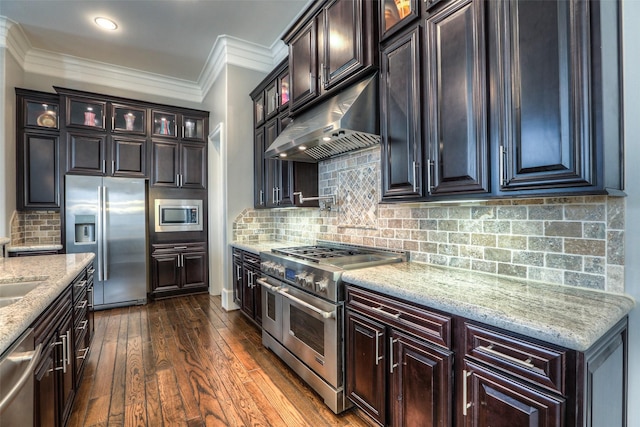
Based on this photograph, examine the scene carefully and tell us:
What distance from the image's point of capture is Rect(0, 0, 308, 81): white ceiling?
324cm

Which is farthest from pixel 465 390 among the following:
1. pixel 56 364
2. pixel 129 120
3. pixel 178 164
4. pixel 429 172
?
pixel 129 120

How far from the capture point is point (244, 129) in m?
4.20

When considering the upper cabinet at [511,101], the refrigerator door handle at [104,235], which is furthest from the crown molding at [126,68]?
the upper cabinet at [511,101]

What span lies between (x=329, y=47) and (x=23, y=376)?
256 cm

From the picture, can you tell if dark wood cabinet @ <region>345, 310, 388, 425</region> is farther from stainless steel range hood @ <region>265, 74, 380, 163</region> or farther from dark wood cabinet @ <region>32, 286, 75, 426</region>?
dark wood cabinet @ <region>32, 286, 75, 426</region>

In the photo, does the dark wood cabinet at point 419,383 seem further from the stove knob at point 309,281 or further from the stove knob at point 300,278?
the stove knob at point 300,278

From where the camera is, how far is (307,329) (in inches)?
86.4

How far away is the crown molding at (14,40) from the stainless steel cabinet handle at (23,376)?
14.0 ft

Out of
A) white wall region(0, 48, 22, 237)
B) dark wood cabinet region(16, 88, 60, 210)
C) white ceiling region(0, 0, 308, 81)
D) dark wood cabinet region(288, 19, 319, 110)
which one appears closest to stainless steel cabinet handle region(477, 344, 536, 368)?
dark wood cabinet region(288, 19, 319, 110)

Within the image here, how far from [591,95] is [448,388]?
128 centimetres

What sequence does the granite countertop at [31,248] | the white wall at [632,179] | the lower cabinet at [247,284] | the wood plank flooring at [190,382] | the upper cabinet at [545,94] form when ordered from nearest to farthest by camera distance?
the upper cabinet at [545,94], the white wall at [632,179], the wood plank flooring at [190,382], the lower cabinet at [247,284], the granite countertop at [31,248]

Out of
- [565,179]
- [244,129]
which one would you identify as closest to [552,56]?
[565,179]

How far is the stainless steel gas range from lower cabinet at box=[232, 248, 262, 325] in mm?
358

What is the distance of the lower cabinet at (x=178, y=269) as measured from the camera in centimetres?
444
